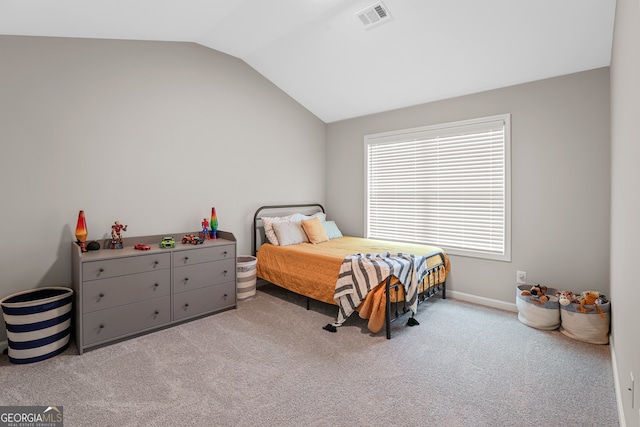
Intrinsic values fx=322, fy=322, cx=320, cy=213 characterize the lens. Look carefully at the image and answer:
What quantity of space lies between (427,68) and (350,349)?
2.84 metres

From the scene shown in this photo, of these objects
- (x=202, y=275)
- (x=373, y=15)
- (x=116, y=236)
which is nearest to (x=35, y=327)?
(x=116, y=236)

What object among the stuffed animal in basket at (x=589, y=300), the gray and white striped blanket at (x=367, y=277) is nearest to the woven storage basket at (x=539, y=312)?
the stuffed animal in basket at (x=589, y=300)

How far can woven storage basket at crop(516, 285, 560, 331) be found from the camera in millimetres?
2818

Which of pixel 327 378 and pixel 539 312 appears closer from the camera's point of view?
pixel 327 378

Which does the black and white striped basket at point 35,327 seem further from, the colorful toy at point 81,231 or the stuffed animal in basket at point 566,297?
the stuffed animal in basket at point 566,297

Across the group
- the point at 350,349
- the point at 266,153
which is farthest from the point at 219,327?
the point at 266,153

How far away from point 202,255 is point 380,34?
8.97 feet

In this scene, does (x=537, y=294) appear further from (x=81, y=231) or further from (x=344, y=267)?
(x=81, y=231)

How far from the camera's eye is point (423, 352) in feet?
8.23

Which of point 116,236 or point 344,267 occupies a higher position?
point 116,236

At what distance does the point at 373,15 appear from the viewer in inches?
113

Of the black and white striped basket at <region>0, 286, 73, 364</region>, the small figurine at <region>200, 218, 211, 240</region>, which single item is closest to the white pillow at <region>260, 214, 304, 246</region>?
the small figurine at <region>200, 218, 211, 240</region>

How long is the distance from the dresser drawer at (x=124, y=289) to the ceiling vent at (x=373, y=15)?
290 cm

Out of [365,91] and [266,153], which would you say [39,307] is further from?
[365,91]
